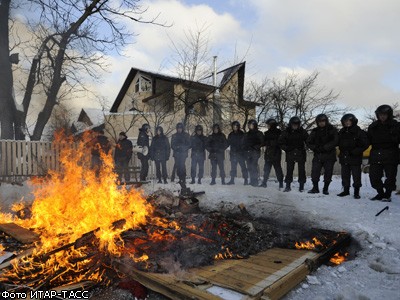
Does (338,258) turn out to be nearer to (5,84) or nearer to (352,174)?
(352,174)

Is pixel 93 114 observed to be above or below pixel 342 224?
above

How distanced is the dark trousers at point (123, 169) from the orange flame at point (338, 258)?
25.6 ft

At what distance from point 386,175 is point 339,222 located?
8.03 ft

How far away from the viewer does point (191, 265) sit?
415 centimetres

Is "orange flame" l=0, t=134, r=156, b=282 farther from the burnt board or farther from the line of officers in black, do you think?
the line of officers in black

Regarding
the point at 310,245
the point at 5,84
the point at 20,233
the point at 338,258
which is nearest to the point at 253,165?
the point at 310,245

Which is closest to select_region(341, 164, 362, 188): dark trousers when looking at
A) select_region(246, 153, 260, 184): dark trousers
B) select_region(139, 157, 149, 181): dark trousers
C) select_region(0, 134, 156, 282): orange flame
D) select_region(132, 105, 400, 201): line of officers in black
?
select_region(132, 105, 400, 201): line of officers in black

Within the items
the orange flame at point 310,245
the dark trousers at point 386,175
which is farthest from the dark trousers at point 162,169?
the dark trousers at point 386,175

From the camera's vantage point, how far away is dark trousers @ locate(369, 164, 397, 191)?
7094 millimetres

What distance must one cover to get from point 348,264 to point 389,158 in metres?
3.78

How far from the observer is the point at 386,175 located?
7.25m

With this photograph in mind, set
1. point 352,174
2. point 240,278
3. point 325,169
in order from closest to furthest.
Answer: point 240,278
point 352,174
point 325,169

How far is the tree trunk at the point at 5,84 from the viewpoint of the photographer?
14619mm

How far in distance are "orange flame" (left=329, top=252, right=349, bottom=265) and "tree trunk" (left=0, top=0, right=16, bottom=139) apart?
50.5 ft
